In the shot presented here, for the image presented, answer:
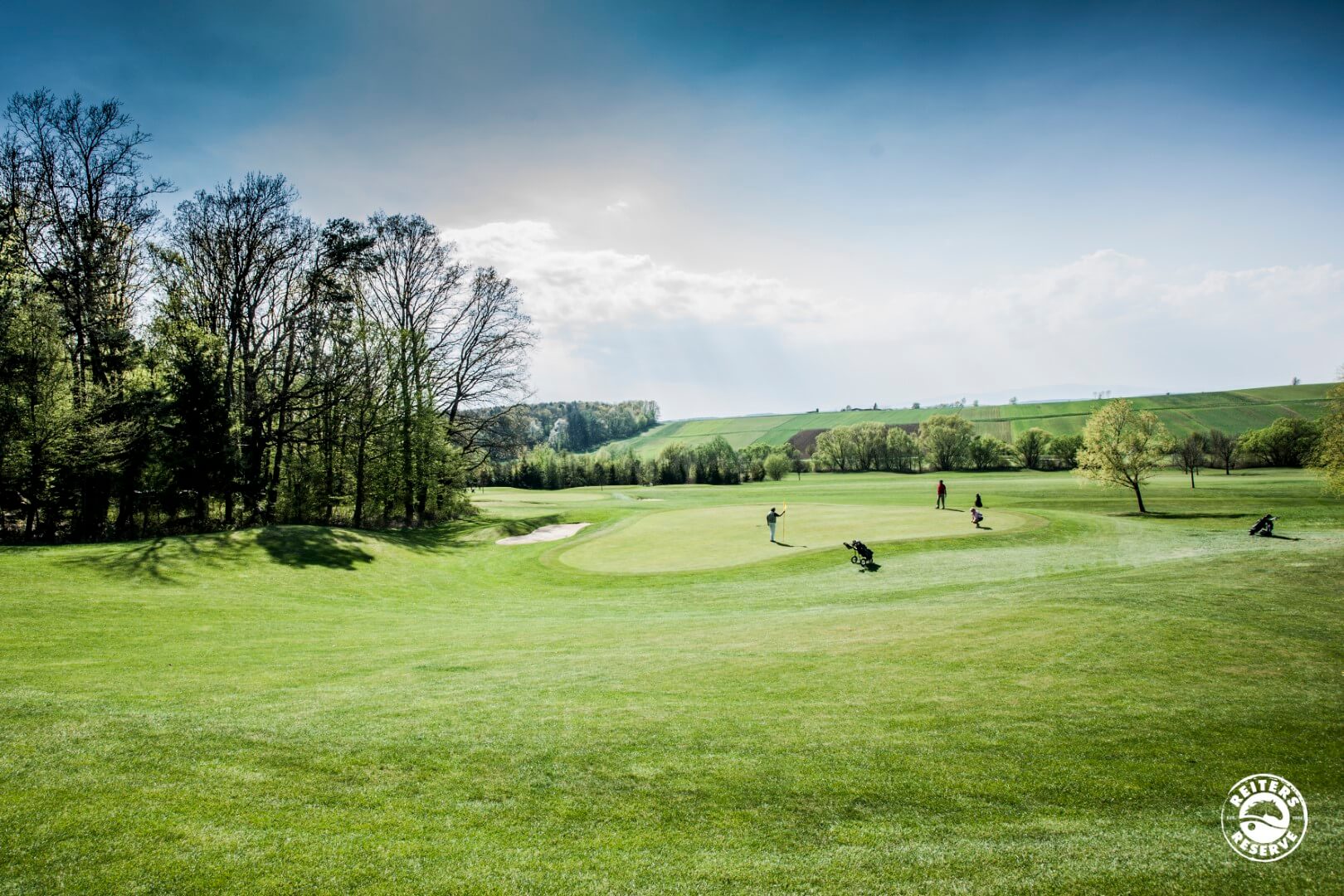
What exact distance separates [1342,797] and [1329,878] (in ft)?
7.42

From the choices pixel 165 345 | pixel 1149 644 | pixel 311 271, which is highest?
pixel 311 271

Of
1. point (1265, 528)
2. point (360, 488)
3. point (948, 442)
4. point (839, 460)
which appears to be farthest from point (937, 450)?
point (360, 488)

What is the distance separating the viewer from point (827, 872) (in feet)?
16.4

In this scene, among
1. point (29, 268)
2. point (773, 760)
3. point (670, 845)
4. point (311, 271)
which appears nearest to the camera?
point (670, 845)

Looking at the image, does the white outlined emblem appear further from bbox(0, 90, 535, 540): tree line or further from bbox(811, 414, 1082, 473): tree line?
bbox(811, 414, 1082, 473): tree line

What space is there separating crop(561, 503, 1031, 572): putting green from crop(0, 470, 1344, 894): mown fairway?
24.7 feet

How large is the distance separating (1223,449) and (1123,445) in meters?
60.3

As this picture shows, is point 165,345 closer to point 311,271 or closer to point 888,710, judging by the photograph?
point 311,271

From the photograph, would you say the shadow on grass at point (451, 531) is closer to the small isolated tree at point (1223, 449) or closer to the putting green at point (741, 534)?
the putting green at point (741, 534)

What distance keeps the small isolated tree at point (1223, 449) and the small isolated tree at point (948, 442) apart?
110ft

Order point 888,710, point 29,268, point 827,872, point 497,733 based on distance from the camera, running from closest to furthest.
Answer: point 827,872
point 497,733
point 888,710
point 29,268

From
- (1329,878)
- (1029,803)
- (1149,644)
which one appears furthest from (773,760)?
(1149,644)

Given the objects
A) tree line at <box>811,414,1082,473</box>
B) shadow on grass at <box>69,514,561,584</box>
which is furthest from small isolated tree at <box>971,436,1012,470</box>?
shadow on grass at <box>69,514,561,584</box>

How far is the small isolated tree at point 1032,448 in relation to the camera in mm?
106000
